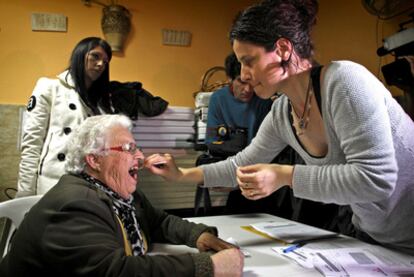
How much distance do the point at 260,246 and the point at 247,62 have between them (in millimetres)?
657

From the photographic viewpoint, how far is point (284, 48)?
1.11 m

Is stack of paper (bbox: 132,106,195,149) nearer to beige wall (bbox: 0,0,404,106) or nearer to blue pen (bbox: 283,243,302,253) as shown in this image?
beige wall (bbox: 0,0,404,106)

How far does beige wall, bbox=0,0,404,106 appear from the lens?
2947mm

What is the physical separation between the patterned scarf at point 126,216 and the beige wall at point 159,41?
2155 mm

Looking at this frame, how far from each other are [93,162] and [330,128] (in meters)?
0.80

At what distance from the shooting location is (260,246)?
1296mm

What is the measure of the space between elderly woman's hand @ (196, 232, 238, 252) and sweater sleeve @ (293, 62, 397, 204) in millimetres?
342

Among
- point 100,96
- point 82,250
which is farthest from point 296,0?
point 100,96

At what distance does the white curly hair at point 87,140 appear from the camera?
125cm

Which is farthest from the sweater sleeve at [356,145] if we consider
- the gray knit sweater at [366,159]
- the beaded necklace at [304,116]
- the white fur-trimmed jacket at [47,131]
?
the white fur-trimmed jacket at [47,131]

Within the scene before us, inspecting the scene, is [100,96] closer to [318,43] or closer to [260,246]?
[260,246]

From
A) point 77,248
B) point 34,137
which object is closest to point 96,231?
point 77,248

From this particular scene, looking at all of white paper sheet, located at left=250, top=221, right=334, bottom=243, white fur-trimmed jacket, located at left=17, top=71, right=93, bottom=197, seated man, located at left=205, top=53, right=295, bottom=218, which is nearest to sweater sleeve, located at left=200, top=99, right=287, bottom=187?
white paper sheet, located at left=250, top=221, right=334, bottom=243

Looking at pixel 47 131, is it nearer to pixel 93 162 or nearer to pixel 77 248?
pixel 93 162
